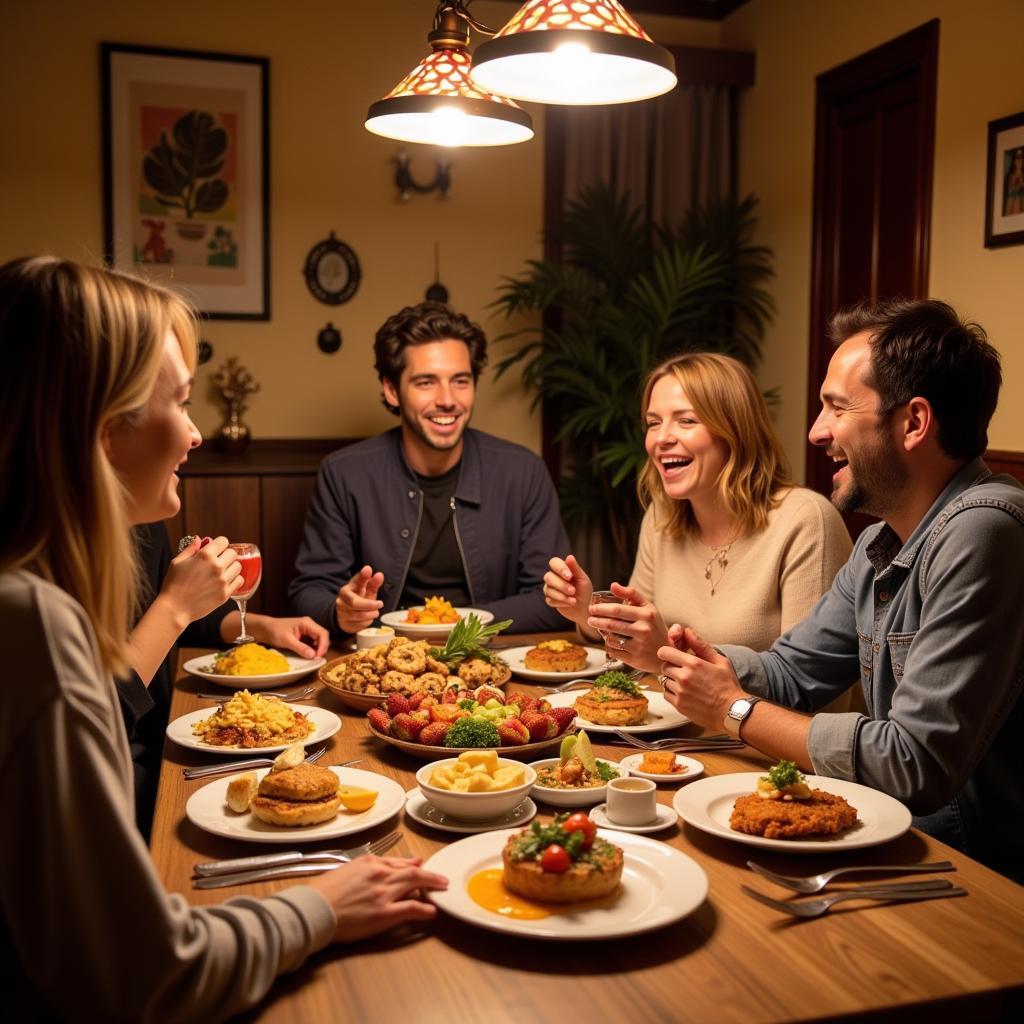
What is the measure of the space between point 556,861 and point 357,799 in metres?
0.41

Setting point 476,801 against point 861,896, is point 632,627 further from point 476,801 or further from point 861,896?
point 861,896

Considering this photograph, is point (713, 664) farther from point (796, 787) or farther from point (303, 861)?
point (303, 861)

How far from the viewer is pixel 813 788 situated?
1609 millimetres

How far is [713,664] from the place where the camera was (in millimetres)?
1912

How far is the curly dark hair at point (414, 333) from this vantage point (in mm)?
3588

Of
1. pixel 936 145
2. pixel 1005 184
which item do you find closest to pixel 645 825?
pixel 1005 184

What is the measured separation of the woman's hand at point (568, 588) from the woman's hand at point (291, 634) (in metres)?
0.54

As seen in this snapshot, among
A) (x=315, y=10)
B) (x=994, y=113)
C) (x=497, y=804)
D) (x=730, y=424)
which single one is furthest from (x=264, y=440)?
(x=497, y=804)

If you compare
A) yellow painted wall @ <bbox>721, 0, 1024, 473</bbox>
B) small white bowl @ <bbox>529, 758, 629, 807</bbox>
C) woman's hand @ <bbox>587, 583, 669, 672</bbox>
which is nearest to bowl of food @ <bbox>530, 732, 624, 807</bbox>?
small white bowl @ <bbox>529, 758, 629, 807</bbox>

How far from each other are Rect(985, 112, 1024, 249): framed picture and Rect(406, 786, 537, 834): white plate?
9.13 feet

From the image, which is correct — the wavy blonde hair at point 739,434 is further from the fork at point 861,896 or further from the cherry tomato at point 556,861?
the cherry tomato at point 556,861

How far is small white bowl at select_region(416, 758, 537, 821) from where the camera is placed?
1506 millimetres

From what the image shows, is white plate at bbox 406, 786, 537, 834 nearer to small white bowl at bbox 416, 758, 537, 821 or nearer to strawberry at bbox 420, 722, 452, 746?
small white bowl at bbox 416, 758, 537, 821

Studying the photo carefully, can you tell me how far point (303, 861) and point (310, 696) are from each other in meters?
0.89
